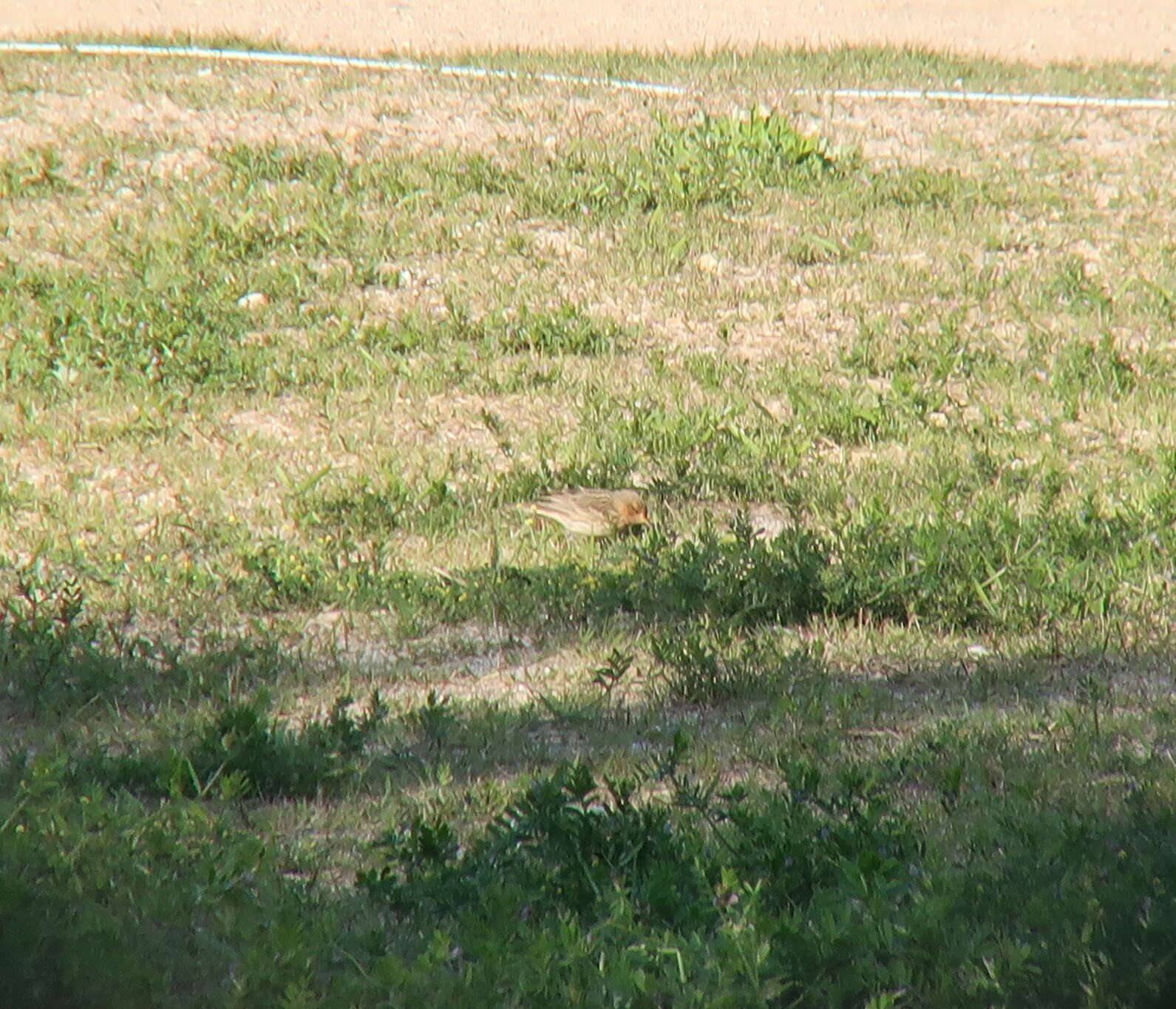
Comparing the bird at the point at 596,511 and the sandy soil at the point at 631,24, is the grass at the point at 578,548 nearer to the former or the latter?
the bird at the point at 596,511

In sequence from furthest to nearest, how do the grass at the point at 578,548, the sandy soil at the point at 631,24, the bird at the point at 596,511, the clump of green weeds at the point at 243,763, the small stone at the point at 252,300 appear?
the sandy soil at the point at 631,24 < the small stone at the point at 252,300 < the bird at the point at 596,511 < the clump of green weeds at the point at 243,763 < the grass at the point at 578,548

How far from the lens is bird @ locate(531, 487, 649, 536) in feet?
17.4

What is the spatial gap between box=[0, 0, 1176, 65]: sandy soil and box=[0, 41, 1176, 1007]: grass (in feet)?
4.04

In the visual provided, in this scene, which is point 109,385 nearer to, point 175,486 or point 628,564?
point 175,486

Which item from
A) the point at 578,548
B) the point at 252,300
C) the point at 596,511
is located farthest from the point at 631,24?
the point at 578,548

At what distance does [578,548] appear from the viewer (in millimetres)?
5188

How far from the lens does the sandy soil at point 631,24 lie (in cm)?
1108

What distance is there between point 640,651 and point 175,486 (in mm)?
2333

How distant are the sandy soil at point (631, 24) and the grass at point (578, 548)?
1232 millimetres

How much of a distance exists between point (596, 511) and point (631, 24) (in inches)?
303

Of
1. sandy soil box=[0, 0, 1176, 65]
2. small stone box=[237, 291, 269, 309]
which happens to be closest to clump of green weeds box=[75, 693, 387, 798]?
small stone box=[237, 291, 269, 309]

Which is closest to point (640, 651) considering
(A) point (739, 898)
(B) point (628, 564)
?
(B) point (628, 564)

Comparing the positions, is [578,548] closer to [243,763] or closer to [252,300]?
[243,763]

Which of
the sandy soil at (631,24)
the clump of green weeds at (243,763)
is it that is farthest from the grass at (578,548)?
the sandy soil at (631,24)
